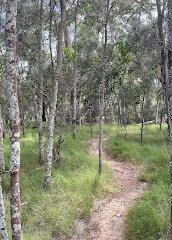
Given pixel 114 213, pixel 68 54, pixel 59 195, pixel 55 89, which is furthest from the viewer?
pixel 68 54

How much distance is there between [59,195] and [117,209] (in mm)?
1530

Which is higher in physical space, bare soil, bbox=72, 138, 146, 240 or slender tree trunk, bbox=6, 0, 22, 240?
slender tree trunk, bbox=6, 0, 22, 240

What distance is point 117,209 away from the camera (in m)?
4.57

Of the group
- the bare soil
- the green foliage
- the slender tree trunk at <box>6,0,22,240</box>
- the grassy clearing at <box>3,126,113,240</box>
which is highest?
the green foliage

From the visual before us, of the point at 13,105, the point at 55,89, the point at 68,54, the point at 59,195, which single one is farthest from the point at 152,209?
the point at 68,54

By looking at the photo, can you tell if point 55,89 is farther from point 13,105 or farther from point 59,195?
point 59,195

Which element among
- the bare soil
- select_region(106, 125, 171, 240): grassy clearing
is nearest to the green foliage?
the bare soil

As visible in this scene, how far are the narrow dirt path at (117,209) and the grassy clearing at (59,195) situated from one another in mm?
310

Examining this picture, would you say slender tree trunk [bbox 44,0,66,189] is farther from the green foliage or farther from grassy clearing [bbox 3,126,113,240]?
the green foliage

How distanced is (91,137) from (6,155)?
5.79m

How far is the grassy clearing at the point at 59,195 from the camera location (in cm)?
381

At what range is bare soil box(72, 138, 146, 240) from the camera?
376 cm

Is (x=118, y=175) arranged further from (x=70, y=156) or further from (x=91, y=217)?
(x=91, y=217)

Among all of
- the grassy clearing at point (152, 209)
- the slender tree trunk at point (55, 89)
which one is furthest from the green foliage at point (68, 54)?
the grassy clearing at point (152, 209)
